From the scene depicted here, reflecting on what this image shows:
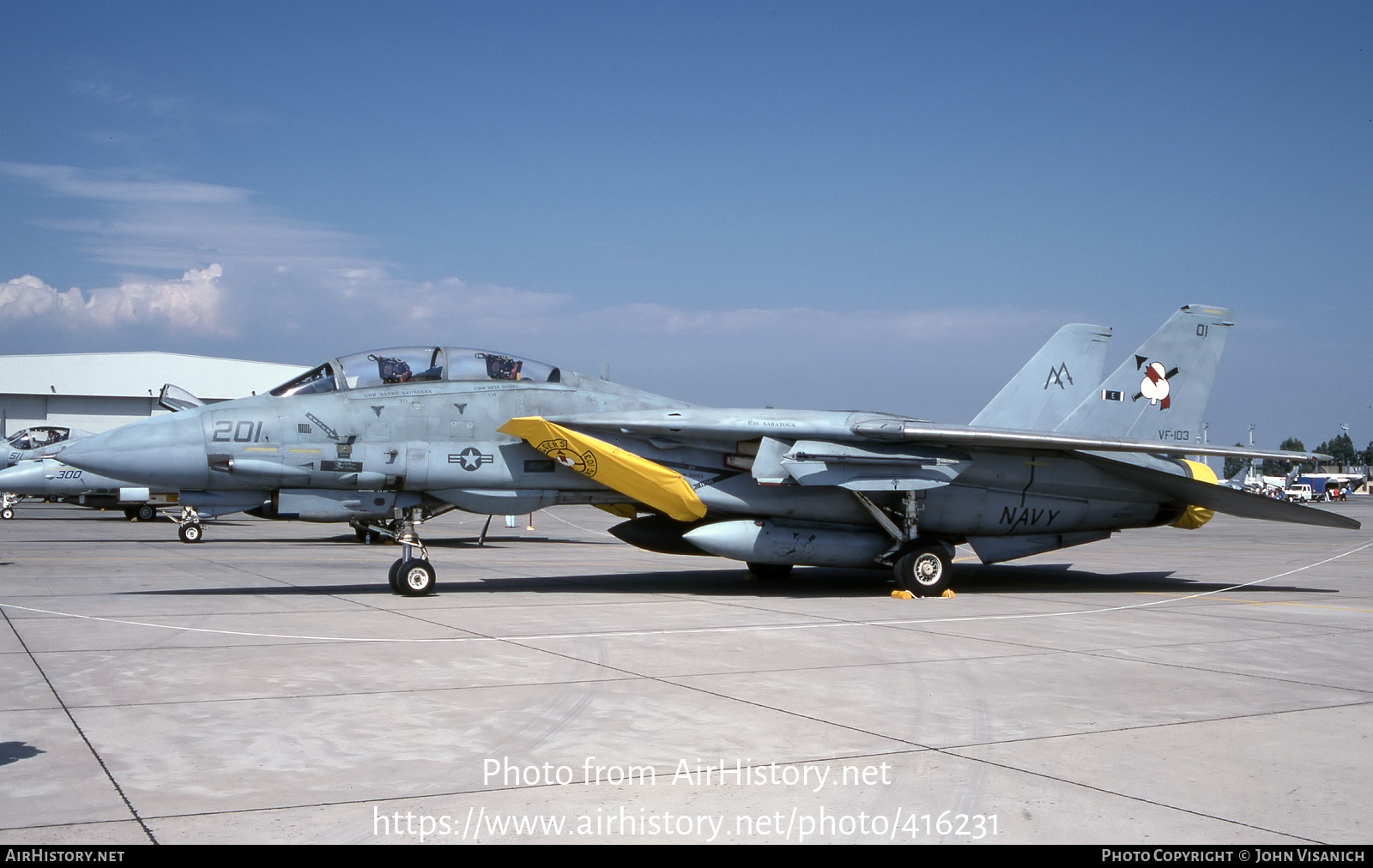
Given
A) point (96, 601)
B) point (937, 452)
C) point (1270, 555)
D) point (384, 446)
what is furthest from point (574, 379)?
point (1270, 555)

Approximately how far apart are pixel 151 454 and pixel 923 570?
826 cm

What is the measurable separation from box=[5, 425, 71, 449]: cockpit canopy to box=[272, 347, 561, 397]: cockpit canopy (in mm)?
24522

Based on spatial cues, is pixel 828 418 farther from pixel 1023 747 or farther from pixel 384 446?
pixel 1023 747

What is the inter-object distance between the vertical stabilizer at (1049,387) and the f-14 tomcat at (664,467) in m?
0.55

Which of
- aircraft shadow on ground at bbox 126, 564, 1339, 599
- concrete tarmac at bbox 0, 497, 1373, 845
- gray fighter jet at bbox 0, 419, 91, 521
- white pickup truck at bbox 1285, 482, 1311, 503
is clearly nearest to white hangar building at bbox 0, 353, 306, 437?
gray fighter jet at bbox 0, 419, 91, 521

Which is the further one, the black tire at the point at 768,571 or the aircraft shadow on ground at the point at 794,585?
the black tire at the point at 768,571

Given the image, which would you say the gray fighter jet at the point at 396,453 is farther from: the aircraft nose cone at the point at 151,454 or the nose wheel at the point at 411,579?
the nose wheel at the point at 411,579

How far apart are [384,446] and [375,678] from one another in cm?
456

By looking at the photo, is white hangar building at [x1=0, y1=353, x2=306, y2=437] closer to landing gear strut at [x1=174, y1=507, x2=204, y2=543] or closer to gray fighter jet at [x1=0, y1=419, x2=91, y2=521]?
gray fighter jet at [x1=0, y1=419, x2=91, y2=521]

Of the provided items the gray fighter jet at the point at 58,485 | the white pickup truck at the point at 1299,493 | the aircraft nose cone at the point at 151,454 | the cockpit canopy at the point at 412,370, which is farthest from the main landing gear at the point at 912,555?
the white pickup truck at the point at 1299,493

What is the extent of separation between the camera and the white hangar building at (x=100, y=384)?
5597 centimetres

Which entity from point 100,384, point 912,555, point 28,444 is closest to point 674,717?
point 912,555

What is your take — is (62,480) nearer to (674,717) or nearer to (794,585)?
(794,585)

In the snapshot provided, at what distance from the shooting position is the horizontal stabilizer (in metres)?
12.9
